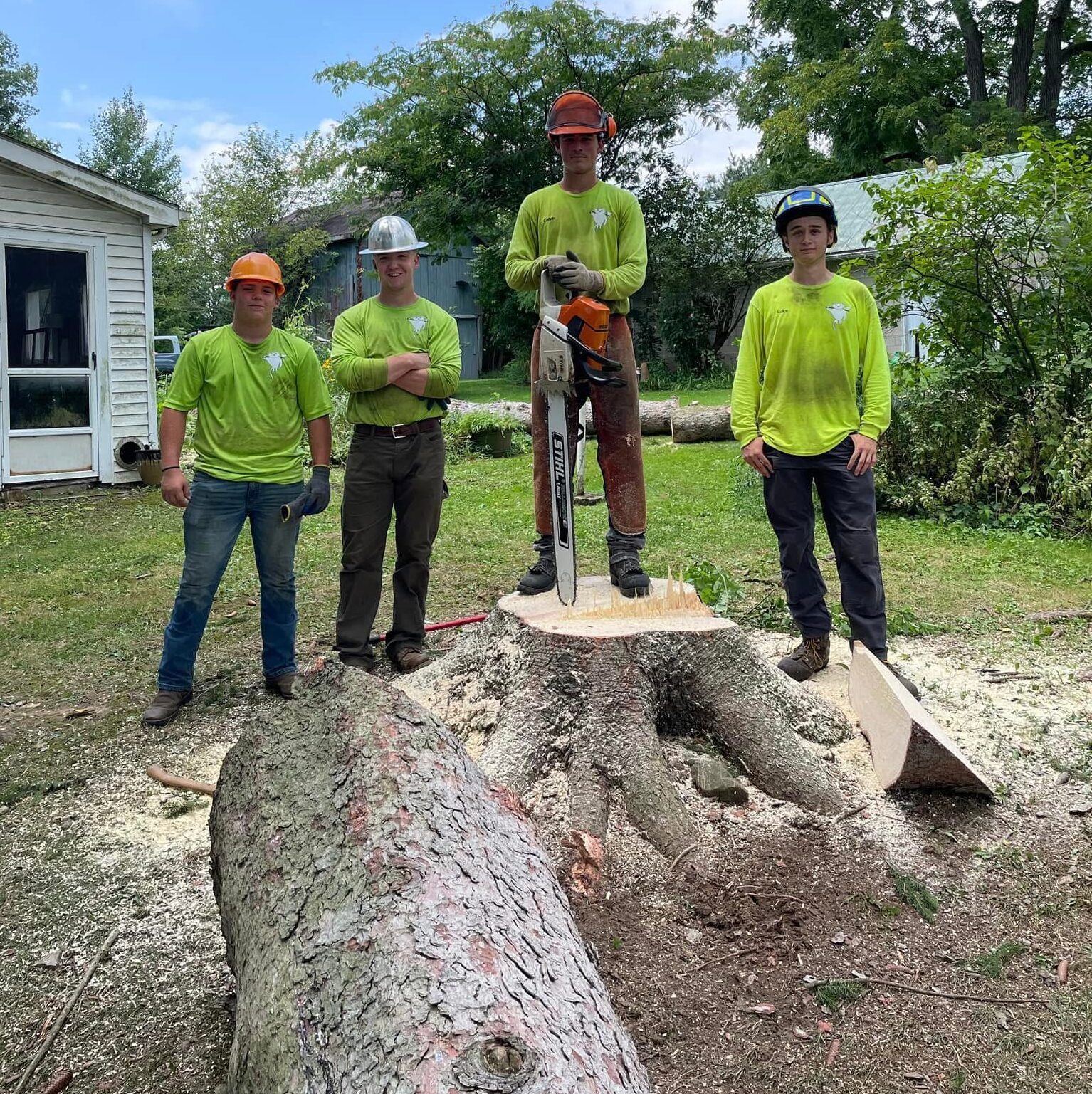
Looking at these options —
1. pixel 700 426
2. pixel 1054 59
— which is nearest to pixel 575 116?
pixel 700 426

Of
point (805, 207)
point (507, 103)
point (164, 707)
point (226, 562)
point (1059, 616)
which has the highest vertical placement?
point (507, 103)

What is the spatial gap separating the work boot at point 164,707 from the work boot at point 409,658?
95 centimetres

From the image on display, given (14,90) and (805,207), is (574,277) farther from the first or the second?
(14,90)

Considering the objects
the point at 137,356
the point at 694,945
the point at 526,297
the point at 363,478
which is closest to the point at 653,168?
the point at 526,297

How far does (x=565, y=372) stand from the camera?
343 cm

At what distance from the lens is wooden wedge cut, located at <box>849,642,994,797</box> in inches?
122

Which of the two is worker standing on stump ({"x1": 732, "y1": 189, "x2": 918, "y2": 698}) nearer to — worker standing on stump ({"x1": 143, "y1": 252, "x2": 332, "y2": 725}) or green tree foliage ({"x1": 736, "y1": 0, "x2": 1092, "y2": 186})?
worker standing on stump ({"x1": 143, "y1": 252, "x2": 332, "y2": 725})

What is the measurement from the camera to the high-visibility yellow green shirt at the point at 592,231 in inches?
146

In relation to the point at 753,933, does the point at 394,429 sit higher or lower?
higher

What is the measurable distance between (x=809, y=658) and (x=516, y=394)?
20.6 m

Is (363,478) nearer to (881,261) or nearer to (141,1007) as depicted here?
(141,1007)

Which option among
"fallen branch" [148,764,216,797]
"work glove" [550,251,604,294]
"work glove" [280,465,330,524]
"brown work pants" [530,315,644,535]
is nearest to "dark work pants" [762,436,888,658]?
"brown work pants" [530,315,644,535]

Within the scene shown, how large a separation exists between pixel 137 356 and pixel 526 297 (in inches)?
569

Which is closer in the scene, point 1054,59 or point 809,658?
point 809,658
